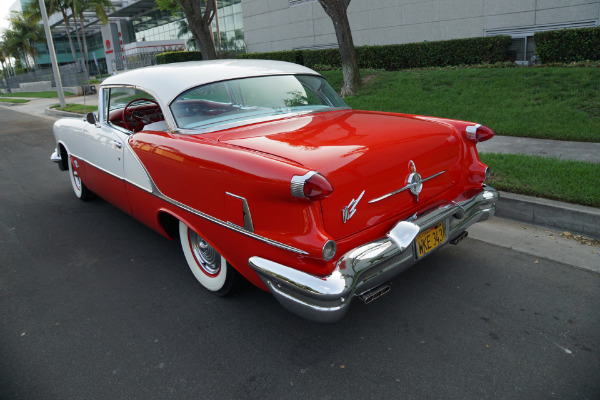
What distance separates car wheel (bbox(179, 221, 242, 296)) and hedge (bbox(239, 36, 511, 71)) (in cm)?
1172

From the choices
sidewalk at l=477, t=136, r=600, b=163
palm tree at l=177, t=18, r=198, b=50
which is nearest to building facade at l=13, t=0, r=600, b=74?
palm tree at l=177, t=18, r=198, b=50

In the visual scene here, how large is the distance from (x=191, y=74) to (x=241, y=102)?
0.47 meters

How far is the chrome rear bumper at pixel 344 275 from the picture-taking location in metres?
2.32

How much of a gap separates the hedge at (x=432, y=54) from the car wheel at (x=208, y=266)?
461 inches

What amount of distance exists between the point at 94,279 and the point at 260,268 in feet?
6.38

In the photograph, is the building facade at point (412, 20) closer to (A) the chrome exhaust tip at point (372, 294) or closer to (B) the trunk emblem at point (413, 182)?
(B) the trunk emblem at point (413, 182)

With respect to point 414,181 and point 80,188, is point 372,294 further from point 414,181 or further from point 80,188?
point 80,188

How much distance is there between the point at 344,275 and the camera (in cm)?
236

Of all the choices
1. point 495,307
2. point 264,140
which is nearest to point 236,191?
point 264,140

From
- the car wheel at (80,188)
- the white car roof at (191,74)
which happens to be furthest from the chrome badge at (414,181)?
the car wheel at (80,188)

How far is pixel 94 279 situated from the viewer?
375 cm

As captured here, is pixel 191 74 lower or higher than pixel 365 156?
higher

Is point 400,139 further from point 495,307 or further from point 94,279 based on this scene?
point 94,279

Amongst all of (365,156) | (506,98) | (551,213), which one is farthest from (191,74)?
(506,98)
